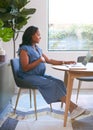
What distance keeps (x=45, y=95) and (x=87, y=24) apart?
2316mm

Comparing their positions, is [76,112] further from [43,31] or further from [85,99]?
[43,31]

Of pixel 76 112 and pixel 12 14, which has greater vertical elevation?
pixel 12 14

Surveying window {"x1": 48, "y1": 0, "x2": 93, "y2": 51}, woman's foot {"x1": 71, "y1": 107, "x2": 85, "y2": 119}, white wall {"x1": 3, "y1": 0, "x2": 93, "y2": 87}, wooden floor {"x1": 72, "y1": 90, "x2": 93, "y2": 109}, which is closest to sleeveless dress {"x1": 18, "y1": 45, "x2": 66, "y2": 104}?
woman's foot {"x1": 71, "y1": 107, "x2": 85, "y2": 119}

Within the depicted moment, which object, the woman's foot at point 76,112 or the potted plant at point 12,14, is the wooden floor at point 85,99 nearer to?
the woman's foot at point 76,112

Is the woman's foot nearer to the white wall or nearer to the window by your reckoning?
the white wall

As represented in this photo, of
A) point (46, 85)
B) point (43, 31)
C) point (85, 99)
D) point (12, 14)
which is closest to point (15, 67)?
point (46, 85)

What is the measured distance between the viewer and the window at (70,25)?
4570 mm

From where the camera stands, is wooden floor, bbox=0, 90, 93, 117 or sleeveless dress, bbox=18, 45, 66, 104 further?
wooden floor, bbox=0, 90, 93, 117

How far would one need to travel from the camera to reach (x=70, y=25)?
466cm

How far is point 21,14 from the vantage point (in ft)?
11.8

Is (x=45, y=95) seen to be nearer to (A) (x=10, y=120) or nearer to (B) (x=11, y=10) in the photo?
(A) (x=10, y=120)

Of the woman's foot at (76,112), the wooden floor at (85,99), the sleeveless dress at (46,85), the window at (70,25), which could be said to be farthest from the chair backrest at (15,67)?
the window at (70,25)

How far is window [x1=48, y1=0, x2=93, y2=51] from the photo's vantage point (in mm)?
4570

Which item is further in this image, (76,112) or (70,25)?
(70,25)
